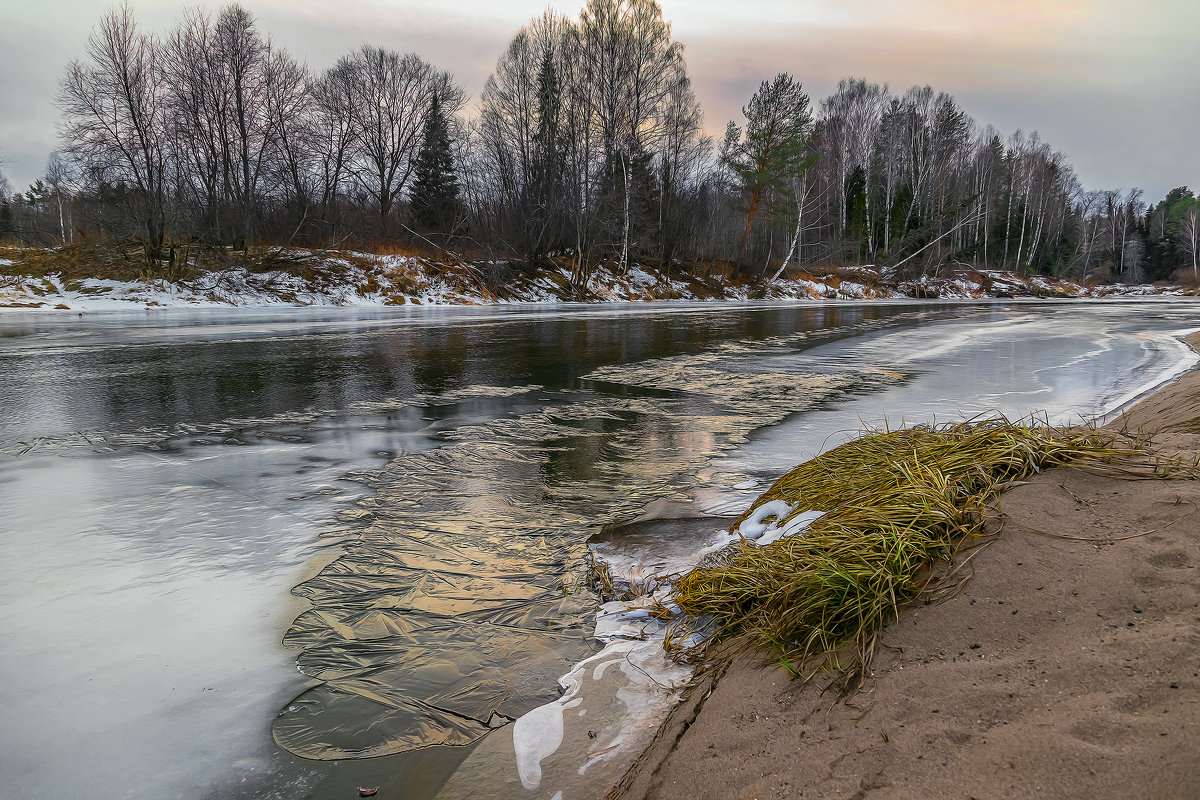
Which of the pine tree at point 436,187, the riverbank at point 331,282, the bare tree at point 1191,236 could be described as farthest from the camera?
the bare tree at point 1191,236

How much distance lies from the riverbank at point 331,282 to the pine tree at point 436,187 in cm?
556

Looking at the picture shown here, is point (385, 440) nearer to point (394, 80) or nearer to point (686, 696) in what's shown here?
point (686, 696)

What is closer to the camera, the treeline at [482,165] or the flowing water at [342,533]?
the flowing water at [342,533]

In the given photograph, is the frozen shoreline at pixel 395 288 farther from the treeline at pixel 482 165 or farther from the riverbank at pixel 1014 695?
the riverbank at pixel 1014 695

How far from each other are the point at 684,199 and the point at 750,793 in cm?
4040

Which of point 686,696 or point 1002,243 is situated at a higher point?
point 1002,243

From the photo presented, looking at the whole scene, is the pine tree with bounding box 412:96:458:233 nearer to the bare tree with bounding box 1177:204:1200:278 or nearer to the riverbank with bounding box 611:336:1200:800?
the riverbank with bounding box 611:336:1200:800

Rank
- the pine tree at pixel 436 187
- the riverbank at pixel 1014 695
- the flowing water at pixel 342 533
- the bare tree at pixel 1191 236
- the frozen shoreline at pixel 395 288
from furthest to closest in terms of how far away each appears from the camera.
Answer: the bare tree at pixel 1191 236
the pine tree at pixel 436 187
the frozen shoreline at pixel 395 288
the flowing water at pixel 342 533
the riverbank at pixel 1014 695

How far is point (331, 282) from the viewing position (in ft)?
83.5

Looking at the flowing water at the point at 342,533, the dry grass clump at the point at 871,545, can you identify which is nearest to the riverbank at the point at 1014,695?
the dry grass clump at the point at 871,545

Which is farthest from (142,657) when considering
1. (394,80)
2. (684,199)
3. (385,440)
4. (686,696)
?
(684,199)

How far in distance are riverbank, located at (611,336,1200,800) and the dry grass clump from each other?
0.30 ft

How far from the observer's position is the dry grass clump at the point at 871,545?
5.85 feet

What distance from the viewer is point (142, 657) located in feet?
6.88
